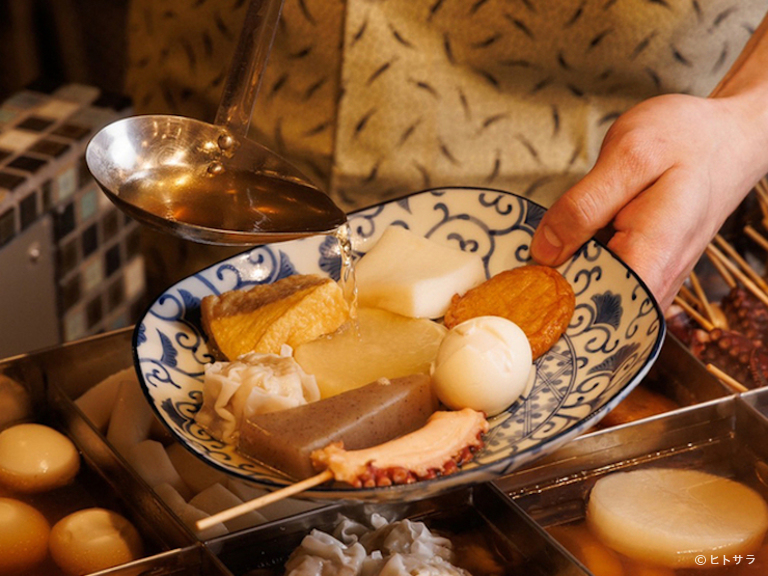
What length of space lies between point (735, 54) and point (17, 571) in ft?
5.62

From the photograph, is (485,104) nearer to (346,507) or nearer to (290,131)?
(290,131)

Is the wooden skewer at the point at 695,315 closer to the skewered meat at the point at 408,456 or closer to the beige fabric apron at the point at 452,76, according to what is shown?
the beige fabric apron at the point at 452,76

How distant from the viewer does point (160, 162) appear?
4.67 ft

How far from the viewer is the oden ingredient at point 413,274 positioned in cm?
146

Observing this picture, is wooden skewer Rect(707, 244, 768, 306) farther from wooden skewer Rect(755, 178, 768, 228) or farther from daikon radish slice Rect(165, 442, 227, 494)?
daikon radish slice Rect(165, 442, 227, 494)

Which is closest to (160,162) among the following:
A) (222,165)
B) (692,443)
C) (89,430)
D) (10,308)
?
(222,165)

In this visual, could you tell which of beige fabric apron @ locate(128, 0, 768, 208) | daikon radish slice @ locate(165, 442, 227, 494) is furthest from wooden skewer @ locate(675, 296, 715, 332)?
daikon radish slice @ locate(165, 442, 227, 494)

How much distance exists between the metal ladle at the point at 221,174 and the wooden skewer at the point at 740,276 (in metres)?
0.96

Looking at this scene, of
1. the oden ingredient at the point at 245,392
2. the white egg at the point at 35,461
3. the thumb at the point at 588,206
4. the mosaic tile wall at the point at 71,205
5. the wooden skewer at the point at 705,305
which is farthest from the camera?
the mosaic tile wall at the point at 71,205

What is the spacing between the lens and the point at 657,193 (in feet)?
4.94

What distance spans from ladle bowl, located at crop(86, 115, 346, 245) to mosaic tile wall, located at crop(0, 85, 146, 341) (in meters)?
0.93

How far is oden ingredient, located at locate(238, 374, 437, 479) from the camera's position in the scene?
109 cm

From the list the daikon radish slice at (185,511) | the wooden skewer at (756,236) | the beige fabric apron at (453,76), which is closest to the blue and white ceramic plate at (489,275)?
the daikon radish slice at (185,511)

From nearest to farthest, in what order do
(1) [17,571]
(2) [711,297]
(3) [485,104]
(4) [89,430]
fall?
(1) [17,571] < (4) [89,430] < (3) [485,104] < (2) [711,297]
